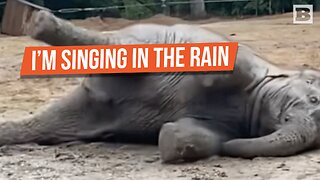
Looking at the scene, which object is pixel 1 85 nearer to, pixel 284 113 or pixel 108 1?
pixel 284 113

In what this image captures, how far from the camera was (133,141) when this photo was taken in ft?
16.5

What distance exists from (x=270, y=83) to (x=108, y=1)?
51.1ft

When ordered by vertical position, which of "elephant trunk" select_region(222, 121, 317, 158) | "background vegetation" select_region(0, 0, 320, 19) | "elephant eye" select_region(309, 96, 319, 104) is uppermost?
"background vegetation" select_region(0, 0, 320, 19)

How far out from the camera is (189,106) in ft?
15.6

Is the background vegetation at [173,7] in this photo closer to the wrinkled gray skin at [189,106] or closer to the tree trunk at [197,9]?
the tree trunk at [197,9]

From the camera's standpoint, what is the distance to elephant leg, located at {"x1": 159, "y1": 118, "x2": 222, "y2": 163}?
434 centimetres

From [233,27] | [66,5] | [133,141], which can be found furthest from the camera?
[66,5]

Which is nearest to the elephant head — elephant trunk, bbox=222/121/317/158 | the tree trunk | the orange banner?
elephant trunk, bbox=222/121/317/158

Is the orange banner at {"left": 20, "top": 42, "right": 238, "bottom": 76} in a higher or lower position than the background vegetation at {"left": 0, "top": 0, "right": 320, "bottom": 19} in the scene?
lower

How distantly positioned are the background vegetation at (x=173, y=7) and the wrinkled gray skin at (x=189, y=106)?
13.5m

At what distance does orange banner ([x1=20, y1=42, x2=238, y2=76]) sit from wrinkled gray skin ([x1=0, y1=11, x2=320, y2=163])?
0.04m

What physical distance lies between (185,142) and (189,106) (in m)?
0.44

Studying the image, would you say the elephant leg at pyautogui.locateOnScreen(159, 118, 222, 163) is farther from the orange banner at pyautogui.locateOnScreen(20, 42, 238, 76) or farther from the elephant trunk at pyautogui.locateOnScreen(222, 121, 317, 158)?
the orange banner at pyautogui.locateOnScreen(20, 42, 238, 76)

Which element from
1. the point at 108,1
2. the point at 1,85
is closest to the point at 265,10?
the point at 108,1
